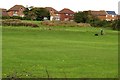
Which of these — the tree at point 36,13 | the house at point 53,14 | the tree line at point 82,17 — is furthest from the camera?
the house at point 53,14

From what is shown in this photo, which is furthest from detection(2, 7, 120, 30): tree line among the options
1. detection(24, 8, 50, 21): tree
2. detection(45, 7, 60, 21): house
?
detection(45, 7, 60, 21): house

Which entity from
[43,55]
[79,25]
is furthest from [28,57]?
Result: [79,25]

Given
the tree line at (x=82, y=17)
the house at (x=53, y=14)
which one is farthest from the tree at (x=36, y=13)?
the house at (x=53, y=14)

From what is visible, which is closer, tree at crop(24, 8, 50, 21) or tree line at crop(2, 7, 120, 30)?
tree line at crop(2, 7, 120, 30)

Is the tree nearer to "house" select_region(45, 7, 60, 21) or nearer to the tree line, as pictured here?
the tree line

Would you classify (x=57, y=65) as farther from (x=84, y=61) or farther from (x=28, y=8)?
(x=28, y=8)

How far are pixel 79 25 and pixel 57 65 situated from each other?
1748 inches

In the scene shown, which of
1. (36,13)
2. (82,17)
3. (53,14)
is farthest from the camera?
(53,14)

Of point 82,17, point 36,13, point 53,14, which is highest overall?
point 53,14

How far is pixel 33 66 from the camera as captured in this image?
50.1 ft

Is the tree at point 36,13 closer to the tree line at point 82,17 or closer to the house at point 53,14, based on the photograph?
→ the tree line at point 82,17

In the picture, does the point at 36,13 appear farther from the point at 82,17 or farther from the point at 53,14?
the point at 53,14

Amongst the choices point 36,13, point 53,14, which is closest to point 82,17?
point 36,13

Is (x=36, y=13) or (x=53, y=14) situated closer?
(x=36, y=13)
